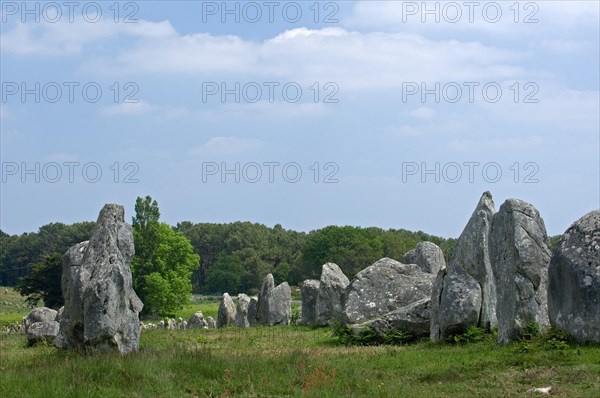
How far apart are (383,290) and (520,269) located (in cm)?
746

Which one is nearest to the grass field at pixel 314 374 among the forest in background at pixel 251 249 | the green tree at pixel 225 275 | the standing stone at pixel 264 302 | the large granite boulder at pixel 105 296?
the large granite boulder at pixel 105 296

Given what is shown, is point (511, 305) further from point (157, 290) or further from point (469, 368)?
point (157, 290)

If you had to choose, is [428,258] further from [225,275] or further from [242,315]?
[225,275]

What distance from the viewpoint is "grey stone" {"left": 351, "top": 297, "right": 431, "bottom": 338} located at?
78.5 feet

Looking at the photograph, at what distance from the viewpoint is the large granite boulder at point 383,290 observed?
2609 cm

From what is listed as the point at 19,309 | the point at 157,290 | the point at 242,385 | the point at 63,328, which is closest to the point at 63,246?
the point at 19,309

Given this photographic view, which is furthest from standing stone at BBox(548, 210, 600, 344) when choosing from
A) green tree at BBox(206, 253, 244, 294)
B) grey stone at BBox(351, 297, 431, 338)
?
green tree at BBox(206, 253, 244, 294)

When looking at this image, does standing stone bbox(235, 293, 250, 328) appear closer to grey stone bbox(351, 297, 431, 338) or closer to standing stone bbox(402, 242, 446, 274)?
standing stone bbox(402, 242, 446, 274)

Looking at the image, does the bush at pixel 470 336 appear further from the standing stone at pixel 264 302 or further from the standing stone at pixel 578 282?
the standing stone at pixel 264 302

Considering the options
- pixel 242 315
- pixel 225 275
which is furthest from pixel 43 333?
pixel 225 275

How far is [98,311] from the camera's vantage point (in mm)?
19656

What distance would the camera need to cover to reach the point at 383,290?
27.0 m

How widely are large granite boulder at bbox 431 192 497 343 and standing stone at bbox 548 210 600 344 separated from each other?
3.25 metres

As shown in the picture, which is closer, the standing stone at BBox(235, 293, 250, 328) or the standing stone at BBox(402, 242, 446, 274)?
the standing stone at BBox(402, 242, 446, 274)
